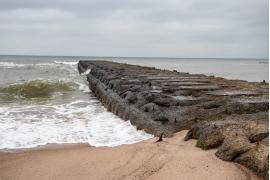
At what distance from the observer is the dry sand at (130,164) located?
3436mm

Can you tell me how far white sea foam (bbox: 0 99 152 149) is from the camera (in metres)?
5.89

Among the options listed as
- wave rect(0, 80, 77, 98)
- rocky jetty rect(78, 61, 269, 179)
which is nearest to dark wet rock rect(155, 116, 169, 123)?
rocky jetty rect(78, 61, 269, 179)

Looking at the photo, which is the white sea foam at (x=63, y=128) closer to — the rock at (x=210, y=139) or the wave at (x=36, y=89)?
the rock at (x=210, y=139)

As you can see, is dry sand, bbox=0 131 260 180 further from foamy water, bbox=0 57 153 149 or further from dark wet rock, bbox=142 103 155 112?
dark wet rock, bbox=142 103 155 112

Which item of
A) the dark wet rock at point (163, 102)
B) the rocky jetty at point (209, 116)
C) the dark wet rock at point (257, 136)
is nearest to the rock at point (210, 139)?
the rocky jetty at point (209, 116)

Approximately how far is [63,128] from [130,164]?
338 cm

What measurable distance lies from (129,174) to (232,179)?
100 centimetres

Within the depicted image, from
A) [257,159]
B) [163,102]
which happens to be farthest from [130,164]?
[163,102]

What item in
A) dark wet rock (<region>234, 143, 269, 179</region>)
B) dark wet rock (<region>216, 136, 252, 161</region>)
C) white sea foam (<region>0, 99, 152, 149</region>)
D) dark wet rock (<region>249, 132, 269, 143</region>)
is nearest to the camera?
dark wet rock (<region>234, 143, 269, 179</region>)

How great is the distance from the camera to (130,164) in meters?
3.91

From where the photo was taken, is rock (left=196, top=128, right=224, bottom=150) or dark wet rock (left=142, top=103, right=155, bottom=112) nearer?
rock (left=196, top=128, right=224, bottom=150)

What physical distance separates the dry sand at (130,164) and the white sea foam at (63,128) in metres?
0.87

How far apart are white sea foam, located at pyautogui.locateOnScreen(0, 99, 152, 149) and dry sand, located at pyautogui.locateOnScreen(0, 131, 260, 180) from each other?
871 millimetres

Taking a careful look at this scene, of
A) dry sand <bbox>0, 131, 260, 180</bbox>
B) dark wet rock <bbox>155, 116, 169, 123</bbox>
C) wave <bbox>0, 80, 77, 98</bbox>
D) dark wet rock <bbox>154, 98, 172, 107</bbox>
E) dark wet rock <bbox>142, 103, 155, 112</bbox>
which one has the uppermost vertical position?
dark wet rock <bbox>154, 98, 172, 107</bbox>
